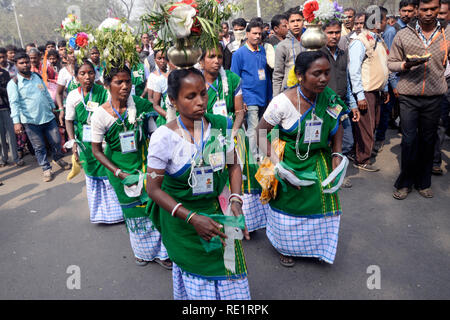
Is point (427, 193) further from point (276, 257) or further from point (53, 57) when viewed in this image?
point (53, 57)

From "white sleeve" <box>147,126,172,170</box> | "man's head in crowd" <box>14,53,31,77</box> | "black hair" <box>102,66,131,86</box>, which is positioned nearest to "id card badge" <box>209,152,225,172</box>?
"white sleeve" <box>147,126,172,170</box>

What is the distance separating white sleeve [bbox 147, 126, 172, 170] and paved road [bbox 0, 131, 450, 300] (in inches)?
60.7

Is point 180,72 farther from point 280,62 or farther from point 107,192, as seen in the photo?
point 280,62

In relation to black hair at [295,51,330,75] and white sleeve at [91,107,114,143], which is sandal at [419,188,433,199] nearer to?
black hair at [295,51,330,75]

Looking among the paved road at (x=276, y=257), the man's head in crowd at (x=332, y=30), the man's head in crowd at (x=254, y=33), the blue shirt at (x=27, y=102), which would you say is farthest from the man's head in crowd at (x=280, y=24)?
the blue shirt at (x=27, y=102)

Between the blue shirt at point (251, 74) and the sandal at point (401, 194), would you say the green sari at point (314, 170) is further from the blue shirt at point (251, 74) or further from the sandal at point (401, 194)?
the blue shirt at point (251, 74)

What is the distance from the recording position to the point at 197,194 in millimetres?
2309

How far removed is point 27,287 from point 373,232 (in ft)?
11.6

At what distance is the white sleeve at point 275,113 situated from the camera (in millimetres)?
3174

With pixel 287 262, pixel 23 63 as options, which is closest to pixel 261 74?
pixel 287 262

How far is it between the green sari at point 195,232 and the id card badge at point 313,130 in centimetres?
101

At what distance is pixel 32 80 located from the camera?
22.4 ft
